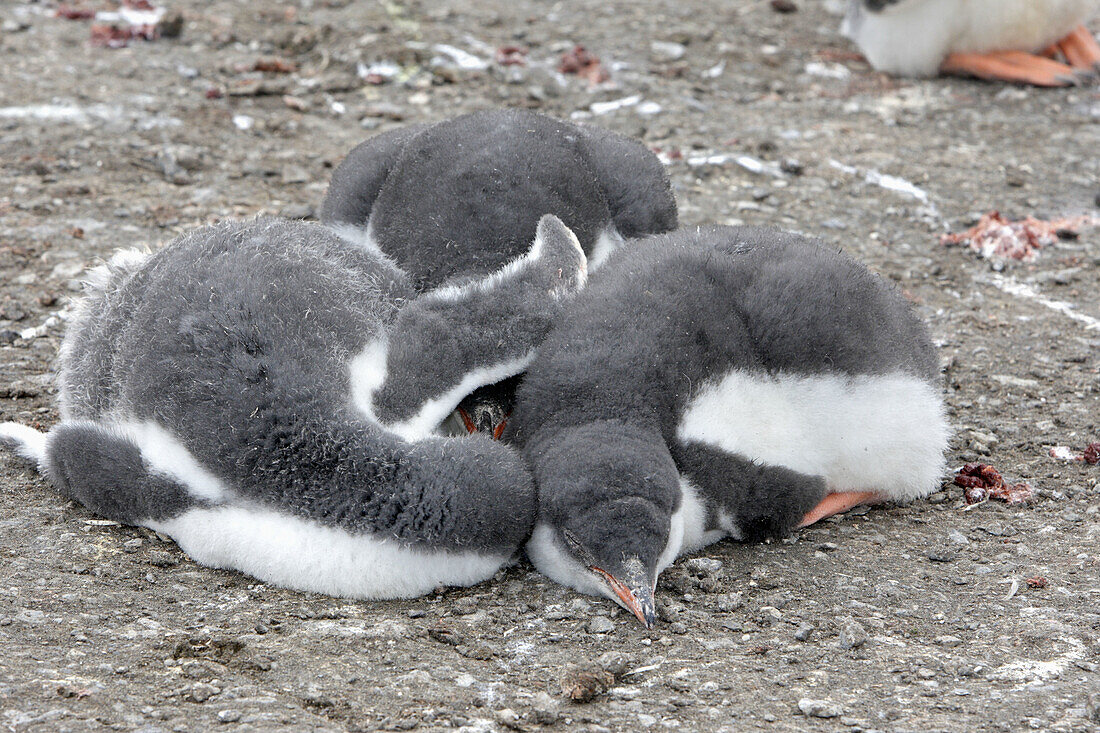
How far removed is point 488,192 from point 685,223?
1857 mm

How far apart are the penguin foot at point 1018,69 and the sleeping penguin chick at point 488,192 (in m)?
4.04

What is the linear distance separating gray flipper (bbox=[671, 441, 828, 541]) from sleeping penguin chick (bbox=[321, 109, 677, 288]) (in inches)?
46.9

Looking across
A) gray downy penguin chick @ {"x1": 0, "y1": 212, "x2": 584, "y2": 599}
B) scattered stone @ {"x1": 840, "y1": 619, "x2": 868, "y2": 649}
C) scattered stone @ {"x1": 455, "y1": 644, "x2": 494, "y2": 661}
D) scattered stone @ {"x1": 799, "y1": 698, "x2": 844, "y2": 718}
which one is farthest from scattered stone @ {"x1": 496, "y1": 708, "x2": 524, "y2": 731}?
scattered stone @ {"x1": 840, "y1": 619, "x2": 868, "y2": 649}

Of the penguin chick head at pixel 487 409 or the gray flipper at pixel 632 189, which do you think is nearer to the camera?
the penguin chick head at pixel 487 409

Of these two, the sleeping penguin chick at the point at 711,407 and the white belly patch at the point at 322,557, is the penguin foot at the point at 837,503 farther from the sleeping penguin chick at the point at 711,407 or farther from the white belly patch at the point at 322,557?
the white belly patch at the point at 322,557

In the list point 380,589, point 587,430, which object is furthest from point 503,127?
point 380,589

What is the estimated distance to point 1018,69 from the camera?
824 centimetres

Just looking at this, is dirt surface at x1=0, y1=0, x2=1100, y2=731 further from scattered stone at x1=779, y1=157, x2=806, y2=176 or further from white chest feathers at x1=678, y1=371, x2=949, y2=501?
white chest feathers at x1=678, y1=371, x2=949, y2=501

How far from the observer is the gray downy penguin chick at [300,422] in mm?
3504

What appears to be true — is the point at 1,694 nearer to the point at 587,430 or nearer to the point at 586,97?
the point at 587,430

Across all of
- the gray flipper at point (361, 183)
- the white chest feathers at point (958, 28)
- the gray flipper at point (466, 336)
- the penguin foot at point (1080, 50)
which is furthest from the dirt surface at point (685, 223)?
the gray flipper at point (361, 183)

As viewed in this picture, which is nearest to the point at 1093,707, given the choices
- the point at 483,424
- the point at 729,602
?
the point at 729,602

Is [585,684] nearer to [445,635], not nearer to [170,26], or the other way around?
[445,635]

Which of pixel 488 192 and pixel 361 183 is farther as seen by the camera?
pixel 361 183
